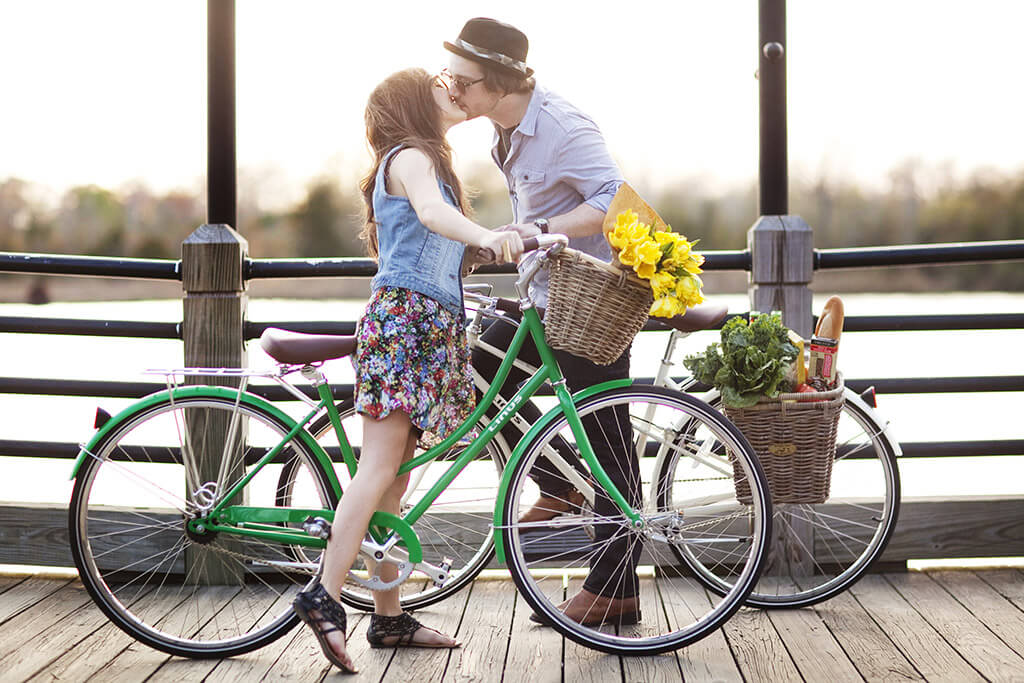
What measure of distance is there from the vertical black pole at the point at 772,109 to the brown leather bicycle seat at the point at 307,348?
1671 mm

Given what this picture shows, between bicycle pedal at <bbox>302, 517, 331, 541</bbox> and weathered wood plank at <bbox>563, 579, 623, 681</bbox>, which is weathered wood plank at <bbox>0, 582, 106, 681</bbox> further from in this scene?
weathered wood plank at <bbox>563, 579, 623, 681</bbox>

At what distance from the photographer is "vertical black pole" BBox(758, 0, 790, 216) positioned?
344 cm

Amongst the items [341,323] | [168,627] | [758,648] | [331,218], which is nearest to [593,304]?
[758,648]

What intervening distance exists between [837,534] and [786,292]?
0.82m

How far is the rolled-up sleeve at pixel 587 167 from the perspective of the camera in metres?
2.82

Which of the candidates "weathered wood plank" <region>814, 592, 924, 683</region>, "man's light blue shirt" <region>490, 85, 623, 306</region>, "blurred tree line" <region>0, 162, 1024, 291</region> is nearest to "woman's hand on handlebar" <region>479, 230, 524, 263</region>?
"man's light blue shirt" <region>490, 85, 623, 306</region>

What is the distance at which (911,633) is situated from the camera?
2857 mm

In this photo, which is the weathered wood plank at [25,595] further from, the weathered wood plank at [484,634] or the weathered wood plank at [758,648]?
the weathered wood plank at [758,648]

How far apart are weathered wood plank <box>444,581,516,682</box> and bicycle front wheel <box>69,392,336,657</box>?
0.48 metres

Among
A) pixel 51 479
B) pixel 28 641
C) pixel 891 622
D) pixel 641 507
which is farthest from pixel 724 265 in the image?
pixel 51 479

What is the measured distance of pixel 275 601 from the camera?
3.20m

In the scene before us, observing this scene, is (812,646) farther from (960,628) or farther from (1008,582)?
(1008,582)

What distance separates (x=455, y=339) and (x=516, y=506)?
469 millimetres

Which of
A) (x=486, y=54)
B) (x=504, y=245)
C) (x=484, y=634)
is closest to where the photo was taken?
(x=504, y=245)
